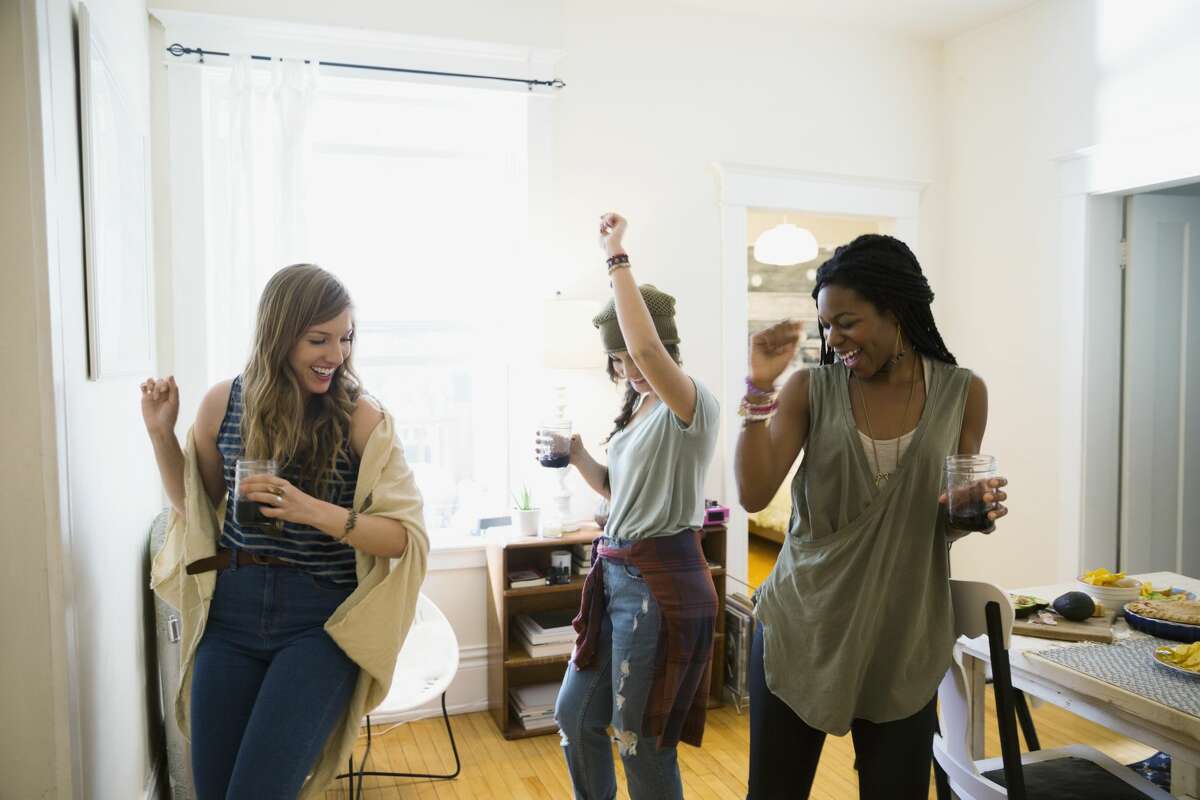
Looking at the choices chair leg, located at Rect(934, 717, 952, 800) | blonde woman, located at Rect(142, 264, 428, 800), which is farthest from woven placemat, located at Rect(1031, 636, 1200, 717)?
blonde woman, located at Rect(142, 264, 428, 800)

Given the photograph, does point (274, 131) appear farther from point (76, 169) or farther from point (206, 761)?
point (206, 761)

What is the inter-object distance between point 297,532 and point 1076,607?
1.86 meters

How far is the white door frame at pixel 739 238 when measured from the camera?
13.0 feet

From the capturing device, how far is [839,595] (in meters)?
1.51

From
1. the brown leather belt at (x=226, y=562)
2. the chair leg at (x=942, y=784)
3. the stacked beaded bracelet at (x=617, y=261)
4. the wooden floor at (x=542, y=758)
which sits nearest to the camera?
the brown leather belt at (x=226, y=562)

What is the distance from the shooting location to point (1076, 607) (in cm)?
216

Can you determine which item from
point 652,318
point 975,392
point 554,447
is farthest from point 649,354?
point 975,392

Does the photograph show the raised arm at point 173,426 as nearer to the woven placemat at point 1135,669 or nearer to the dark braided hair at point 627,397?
the dark braided hair at point 627,397

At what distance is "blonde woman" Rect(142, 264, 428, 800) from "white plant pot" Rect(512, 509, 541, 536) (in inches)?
64.4

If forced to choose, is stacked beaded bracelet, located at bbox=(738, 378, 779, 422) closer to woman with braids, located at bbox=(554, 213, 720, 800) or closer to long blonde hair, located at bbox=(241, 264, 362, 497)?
woman with braids, located at bbox=(554, 213, 720, 800)

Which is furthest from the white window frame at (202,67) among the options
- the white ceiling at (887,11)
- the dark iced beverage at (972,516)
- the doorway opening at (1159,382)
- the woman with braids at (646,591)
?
the doorway opening at (1159,382)

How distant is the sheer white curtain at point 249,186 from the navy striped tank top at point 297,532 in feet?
4.85

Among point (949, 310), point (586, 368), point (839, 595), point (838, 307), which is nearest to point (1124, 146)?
point (949, 310)

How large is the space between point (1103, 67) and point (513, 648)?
3451 mm
